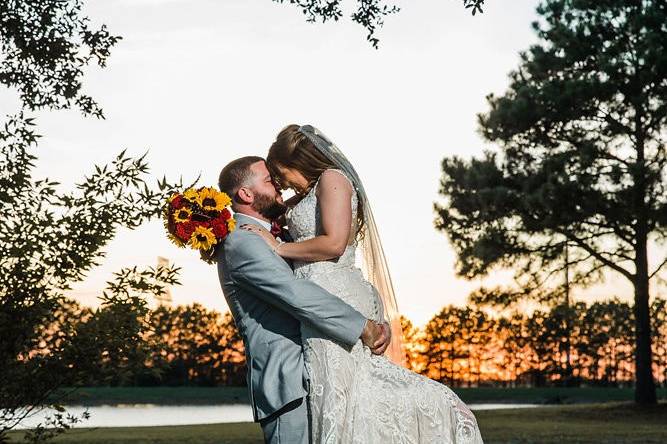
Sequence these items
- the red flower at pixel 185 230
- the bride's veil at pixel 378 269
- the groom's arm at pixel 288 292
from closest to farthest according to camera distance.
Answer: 1. the groom's arm at pixel 288 292
2. the red flower at pixel 185 230
3. the bride's veil at pixel 378 269

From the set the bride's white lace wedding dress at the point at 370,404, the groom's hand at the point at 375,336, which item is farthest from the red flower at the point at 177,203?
the groom's hand at the point at 375,336

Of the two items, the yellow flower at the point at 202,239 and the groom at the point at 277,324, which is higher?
the yellow flower at the point at 202,239

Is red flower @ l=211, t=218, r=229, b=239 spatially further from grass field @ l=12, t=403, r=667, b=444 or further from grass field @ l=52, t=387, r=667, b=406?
grass field @ l=52, t=387, r=667, b=406

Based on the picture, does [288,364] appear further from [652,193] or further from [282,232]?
[652,193]

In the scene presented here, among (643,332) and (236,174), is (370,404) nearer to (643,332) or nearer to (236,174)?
(236,174)

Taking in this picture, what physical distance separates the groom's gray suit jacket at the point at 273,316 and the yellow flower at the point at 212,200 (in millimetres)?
137


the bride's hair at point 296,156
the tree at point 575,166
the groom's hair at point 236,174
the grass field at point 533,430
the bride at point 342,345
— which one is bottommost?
the grass field at point 533,430

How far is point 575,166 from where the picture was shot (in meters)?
23.5

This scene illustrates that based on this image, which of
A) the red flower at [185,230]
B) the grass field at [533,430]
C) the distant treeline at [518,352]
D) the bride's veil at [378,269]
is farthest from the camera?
the distant treeline at [518,352]

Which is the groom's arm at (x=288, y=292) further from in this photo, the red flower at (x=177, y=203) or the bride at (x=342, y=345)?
the red flower at (x=177, y=203)

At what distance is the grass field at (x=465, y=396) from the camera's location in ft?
131

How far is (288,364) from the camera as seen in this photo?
154 inches

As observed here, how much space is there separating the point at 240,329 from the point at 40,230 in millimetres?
4379

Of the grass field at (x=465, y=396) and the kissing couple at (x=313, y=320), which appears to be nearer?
the kissing couple at (x=313, y=320)
